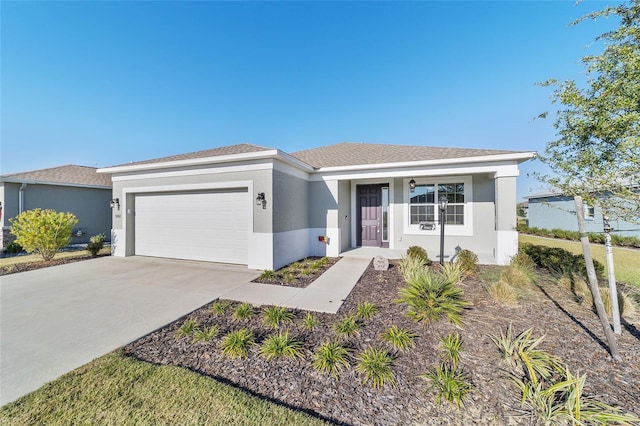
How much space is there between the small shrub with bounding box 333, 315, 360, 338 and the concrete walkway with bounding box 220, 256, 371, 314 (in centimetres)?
52

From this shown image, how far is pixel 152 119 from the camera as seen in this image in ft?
40.1

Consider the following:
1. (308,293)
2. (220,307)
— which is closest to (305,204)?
(308,293)

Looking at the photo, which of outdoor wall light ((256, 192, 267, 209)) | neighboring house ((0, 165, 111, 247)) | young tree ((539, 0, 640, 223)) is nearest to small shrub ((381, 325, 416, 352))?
young tree ((539, 0, 640, 223))

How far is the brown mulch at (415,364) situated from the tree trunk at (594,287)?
0.52ft

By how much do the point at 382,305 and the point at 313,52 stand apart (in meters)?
10.6

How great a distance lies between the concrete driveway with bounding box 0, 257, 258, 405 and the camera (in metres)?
2.80

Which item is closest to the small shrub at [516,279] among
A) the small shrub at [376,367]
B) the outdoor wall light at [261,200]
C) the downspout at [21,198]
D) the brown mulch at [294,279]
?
the small shrub at [376,367]

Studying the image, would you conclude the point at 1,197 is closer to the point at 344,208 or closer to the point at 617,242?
the point at 344,208

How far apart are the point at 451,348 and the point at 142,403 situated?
3.36 meters

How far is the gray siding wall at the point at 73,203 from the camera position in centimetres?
1086

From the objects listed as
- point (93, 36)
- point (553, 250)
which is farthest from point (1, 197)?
point (553, 250)

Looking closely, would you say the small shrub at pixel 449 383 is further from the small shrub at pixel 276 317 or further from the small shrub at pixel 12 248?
the small shrub at pixel 12 248

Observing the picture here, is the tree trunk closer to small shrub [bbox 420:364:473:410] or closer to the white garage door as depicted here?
small shrub [bbox 420:364:473:410]

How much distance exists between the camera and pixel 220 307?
Answer: 422 cm
